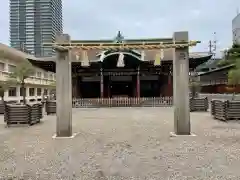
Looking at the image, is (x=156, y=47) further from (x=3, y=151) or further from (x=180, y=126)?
(x=3, y=151)

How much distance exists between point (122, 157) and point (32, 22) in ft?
233

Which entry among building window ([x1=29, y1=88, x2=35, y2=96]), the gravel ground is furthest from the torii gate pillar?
building window ([x1=29, y1=88, x2=35, y2=96])

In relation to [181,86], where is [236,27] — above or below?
above

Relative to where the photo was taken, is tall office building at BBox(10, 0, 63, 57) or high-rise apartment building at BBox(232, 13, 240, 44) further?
tall office building at BBox(10, 0, 63, 57)

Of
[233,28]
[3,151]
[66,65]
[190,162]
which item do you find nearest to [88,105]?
[66,65]

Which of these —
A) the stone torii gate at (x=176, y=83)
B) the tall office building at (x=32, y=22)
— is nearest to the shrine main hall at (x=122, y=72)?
the stone torii gate at (x=176, y=83)

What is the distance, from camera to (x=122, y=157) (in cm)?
680

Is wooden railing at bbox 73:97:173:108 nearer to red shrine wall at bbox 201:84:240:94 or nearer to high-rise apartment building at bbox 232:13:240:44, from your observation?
red shrine wall at bbox 201:84:240:94

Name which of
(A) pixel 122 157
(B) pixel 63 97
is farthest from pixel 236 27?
(A) pixel 122 157

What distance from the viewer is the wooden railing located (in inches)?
1105

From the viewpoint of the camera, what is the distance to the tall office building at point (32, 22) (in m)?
71.2

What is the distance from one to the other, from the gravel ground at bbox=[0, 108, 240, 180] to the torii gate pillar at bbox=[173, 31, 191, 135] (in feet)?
1.81

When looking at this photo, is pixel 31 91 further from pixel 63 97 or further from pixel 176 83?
pixel 176 83

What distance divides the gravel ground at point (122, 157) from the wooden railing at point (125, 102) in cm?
1760
